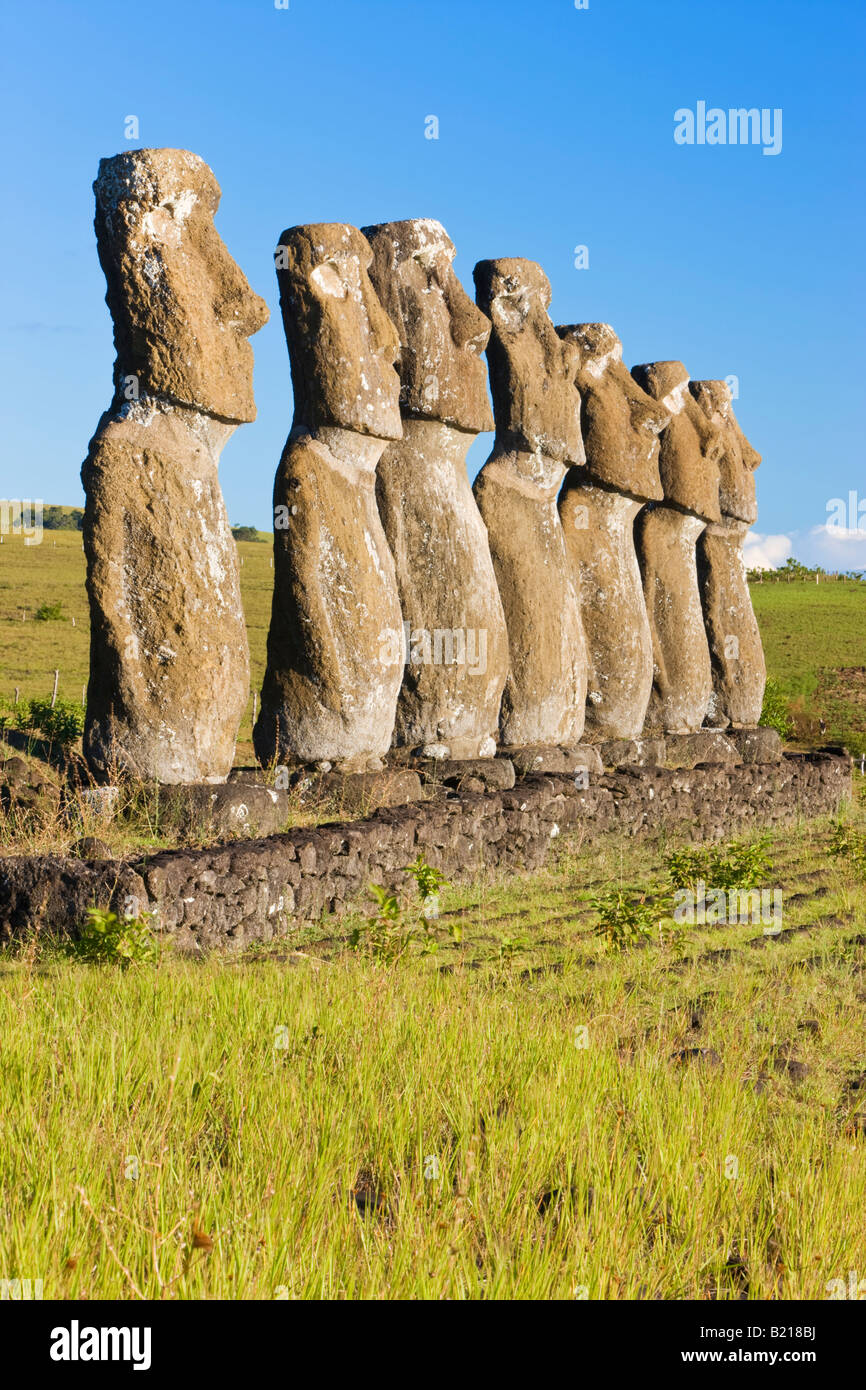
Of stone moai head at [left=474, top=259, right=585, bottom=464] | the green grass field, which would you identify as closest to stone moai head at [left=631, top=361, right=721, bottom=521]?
stone moai head at [left=474, top=259, right=585, bottom=464]

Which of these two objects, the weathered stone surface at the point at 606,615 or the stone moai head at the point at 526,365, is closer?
the stone moai head at the point at 526,365

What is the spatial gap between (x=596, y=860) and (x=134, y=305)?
5.81m

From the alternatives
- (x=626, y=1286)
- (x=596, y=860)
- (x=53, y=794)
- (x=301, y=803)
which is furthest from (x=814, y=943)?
(x=626, y=1286)

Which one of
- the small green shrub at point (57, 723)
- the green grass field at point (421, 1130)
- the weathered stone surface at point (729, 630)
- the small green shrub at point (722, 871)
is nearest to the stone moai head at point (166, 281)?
the small green shrub at point (57, 723)

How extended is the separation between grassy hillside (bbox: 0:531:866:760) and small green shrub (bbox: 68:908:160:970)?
8.11 metres

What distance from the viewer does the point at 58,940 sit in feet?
22.0

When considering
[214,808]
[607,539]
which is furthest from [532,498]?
[214,808]

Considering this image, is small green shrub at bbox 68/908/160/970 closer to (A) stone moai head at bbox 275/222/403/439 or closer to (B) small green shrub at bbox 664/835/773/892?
(B) small green shrub at bbox 664/835/773/892

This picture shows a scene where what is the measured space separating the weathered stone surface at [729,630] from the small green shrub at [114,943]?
11.2m

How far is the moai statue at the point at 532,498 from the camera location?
1212 cm

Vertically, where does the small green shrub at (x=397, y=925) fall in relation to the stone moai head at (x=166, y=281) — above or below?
below

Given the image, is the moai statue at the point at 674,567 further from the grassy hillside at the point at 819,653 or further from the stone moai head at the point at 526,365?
the grassy hillside at the point at 819,653

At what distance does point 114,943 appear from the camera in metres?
6.29
